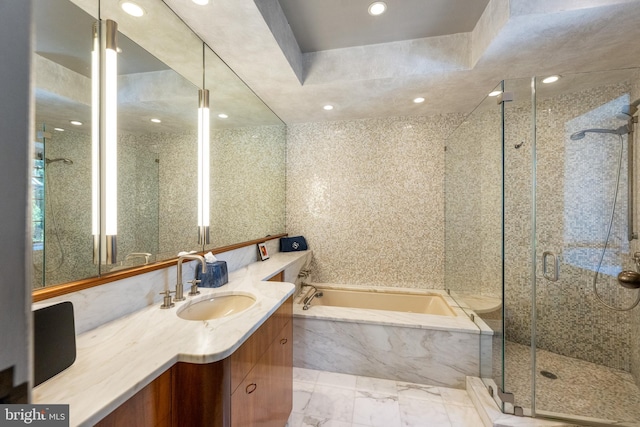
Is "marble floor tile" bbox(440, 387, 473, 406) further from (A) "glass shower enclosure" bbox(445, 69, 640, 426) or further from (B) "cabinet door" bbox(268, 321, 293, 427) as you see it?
(B) "cabinet door" bbox(268, 321, 293, 427)

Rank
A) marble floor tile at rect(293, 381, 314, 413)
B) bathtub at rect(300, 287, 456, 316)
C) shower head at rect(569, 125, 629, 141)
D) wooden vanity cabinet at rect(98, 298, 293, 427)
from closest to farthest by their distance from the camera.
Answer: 1. wooden vanity cabinet at rect(98, 298, 293, 427)
2. marble floor tile at rect(293, 381, 314, 413)
3. shower head at rect(569, 125, 629, 141)
4. bathtub at rect(300, 287, 456, 316)

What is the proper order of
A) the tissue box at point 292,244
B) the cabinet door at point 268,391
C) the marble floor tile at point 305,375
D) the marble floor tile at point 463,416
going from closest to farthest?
the cabinet door at point 268,391 → the marble floor tile at point 463,416 → the marble floor tile at point 305,375 → the tissue box at point 292,244

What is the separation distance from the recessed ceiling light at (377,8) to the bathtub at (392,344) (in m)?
2.18

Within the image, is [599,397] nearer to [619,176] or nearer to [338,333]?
[619,176]

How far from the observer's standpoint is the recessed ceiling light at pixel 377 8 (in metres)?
1.54

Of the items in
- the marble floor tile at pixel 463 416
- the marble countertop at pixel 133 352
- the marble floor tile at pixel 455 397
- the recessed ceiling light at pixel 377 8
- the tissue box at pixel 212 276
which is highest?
the recessed ceiling light at pixel 377 8

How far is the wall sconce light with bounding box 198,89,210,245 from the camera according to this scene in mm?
1562

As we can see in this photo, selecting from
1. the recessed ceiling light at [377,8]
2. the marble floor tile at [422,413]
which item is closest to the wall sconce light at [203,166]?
the recessed ceiling light at [377,8]

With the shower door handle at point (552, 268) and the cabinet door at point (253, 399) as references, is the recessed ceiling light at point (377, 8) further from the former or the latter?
the shower door handle at point (552, 268)

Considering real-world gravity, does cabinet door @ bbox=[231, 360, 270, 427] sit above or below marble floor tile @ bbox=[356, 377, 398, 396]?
above

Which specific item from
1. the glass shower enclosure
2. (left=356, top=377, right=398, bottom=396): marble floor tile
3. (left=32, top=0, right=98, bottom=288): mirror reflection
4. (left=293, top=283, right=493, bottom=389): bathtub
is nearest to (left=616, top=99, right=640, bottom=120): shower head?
the glass shower enclosure

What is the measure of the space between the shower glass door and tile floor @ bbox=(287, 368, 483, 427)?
485 mm

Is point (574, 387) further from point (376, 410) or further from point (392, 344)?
point (376, 410)

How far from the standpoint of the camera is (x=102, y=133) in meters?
0.99
